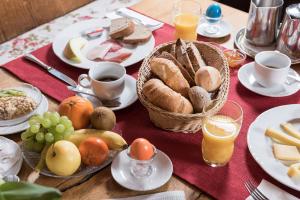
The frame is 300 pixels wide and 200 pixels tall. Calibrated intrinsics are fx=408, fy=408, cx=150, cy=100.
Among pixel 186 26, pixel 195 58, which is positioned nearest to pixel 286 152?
pixel 195 58

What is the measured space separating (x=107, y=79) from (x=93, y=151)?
0.30 meters

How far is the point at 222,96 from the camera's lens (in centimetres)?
106

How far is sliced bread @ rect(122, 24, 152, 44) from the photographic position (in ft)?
4.75

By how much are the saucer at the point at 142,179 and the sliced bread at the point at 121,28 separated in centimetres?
59

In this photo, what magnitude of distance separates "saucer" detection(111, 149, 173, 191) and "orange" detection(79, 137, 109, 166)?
0.04m

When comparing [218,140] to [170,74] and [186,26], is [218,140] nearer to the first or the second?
[170,74]

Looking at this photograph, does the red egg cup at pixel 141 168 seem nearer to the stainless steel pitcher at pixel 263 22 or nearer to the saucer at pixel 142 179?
the saucer at pixel 142 179

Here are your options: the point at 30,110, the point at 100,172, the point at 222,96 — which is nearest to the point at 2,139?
the point at 30,110

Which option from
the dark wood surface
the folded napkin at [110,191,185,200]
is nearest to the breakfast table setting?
the folded napkin at [110,191,185,200]

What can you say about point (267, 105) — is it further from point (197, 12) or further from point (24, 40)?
point (24, 40)

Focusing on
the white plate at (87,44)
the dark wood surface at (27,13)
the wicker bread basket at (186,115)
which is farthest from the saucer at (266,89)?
the dark wood surface at (27,13)

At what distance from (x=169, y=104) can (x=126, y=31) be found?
1.70ft

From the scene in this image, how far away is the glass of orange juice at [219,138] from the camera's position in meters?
0.97

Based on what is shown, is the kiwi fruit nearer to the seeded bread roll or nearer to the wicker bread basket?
the wicker bread basket
